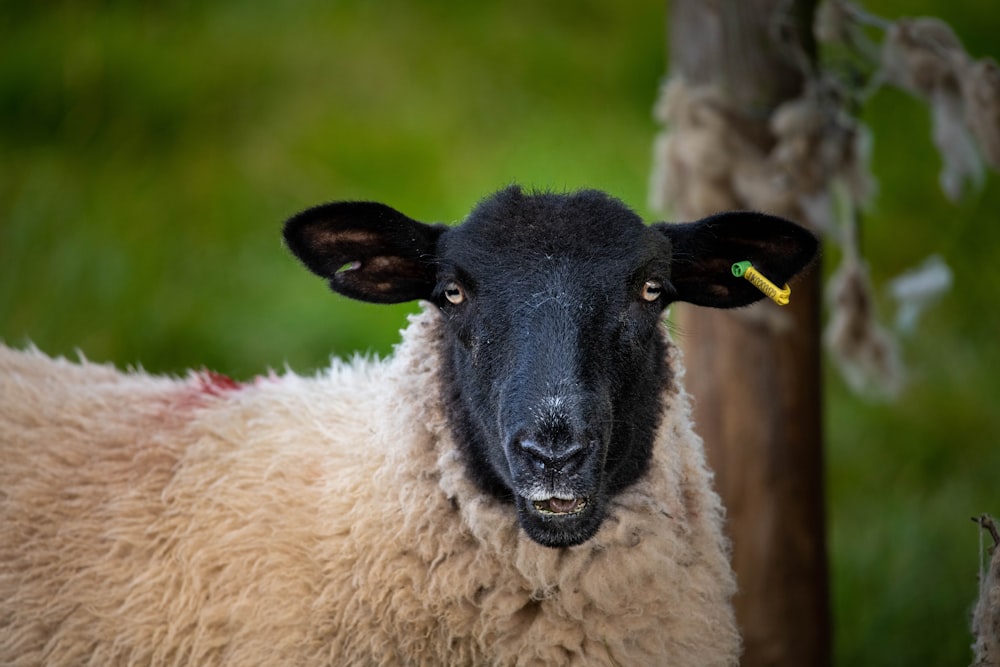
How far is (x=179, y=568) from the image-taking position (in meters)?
→ 2.56

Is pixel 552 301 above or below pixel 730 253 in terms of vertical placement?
below

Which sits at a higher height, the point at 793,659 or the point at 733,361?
the point at 733,361

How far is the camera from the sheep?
Result: 2385mm

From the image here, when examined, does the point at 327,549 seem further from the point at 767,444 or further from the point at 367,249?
the point at 767,444

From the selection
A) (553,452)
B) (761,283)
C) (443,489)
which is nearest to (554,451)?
(553,452)

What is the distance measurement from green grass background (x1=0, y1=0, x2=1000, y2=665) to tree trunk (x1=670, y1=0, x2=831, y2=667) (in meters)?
0.75

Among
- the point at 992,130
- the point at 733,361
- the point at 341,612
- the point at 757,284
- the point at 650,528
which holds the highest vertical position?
the point at 992,130

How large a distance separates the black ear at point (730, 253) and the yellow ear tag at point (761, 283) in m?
0.05

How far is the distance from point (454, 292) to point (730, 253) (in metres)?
0.78

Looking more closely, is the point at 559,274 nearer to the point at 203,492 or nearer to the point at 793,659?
Result: the point at 203,492

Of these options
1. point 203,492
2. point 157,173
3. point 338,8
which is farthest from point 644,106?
point 203,492

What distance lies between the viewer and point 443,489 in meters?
2.54

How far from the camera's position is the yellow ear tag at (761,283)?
2631 millimetres

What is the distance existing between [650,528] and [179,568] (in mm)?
1207
